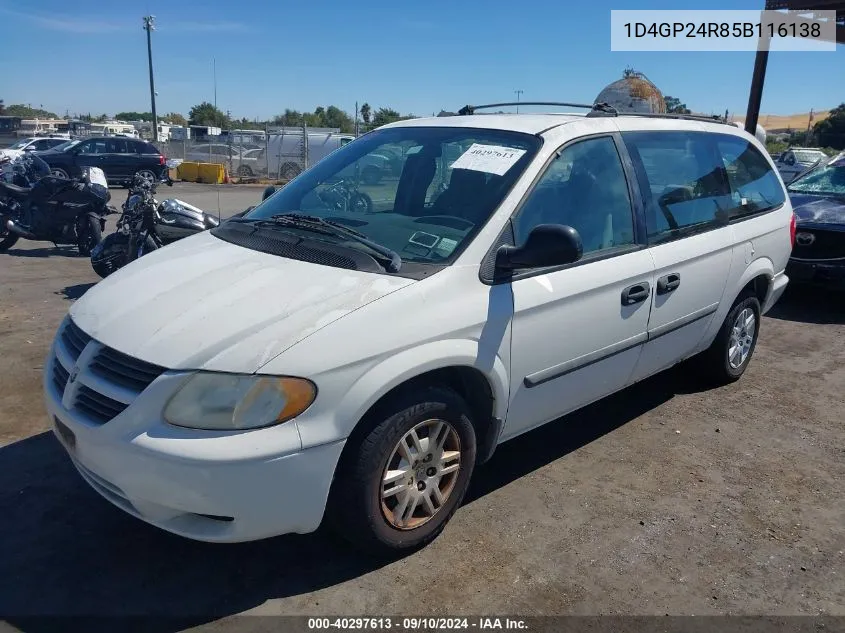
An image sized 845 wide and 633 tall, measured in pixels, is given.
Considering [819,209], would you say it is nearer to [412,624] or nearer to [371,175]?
[371,175]

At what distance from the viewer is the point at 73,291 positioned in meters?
7.54

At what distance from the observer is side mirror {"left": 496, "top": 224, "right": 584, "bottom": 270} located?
2951mm

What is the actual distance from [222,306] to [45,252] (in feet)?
28.9

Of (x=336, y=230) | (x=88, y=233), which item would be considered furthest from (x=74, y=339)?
(x=88, y=233)

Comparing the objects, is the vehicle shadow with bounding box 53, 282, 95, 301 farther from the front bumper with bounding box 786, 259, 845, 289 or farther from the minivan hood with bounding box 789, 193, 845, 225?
the minivan hood with bounding box 789, 193, 845, 225

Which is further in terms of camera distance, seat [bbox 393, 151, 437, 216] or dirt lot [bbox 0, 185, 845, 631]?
seat [bbox 393, 151, 437, 216]

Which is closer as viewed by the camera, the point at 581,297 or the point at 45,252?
the point at 581,297

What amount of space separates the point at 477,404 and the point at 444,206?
98cm

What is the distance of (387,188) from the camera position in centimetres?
382

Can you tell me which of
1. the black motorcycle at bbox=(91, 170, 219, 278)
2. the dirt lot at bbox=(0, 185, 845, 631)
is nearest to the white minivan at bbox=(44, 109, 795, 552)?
the dirt lot at bbox=(0, 185, 845, 631)

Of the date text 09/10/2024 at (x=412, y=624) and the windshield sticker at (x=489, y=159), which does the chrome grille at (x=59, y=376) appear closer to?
the date text 09/10/2024 at (x=412, y=624)

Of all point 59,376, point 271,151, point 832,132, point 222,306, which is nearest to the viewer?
point 222,306

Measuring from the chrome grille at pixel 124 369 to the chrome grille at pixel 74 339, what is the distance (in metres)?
0.18

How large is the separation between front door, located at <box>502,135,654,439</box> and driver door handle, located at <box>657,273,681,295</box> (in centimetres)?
9
